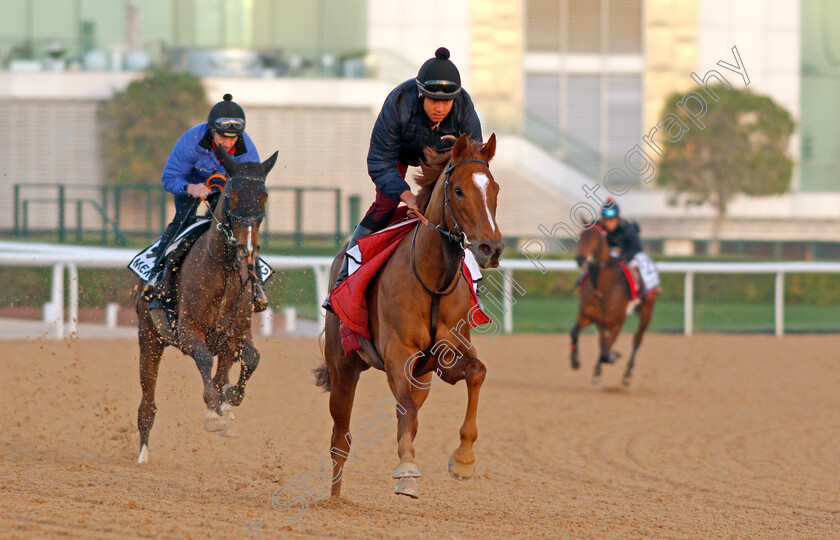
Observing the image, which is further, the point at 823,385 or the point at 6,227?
the point at 6,227

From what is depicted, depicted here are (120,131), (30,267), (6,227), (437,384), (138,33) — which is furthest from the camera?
(138,33)

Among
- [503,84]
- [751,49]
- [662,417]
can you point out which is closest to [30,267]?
[662,417]

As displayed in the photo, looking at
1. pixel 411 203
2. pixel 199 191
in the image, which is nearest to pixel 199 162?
pixel 199 191

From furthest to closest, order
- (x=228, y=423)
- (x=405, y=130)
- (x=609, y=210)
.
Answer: (x=609, y=210)
(x=228, y=423)
(x=405, y=130)

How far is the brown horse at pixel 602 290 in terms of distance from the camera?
35.2 ft

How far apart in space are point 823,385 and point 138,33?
54.6ft

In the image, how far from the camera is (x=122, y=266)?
506 inches

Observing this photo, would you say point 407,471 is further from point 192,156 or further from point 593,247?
point 593,247

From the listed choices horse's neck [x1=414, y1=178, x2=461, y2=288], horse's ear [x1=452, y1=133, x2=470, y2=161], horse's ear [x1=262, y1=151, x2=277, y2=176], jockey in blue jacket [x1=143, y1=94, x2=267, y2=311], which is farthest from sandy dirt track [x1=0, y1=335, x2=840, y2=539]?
horse's ear [x1=262, y1=151, x2=277, y2=176]

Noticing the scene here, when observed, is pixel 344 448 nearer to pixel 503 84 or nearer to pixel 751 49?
pixel 503 84

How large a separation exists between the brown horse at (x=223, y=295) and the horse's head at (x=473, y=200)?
55.7 inches

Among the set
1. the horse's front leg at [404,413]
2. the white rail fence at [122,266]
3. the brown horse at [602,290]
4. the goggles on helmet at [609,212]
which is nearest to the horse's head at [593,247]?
the brown horse at [602,290]

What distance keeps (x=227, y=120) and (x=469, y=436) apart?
258 cm

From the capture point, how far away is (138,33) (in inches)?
888
